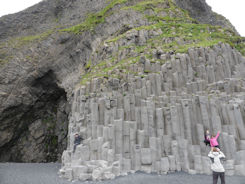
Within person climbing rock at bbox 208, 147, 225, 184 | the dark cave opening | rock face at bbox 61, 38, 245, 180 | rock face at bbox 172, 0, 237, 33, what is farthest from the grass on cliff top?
person climbing rock at bbox 208, 147, 225, 184

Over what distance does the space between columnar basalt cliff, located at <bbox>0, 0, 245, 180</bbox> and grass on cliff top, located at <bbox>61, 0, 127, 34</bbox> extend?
0.14 metres

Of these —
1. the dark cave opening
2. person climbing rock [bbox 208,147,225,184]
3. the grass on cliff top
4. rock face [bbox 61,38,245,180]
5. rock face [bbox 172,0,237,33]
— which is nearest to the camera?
person climbing rock [bbox 208,147,225,184]

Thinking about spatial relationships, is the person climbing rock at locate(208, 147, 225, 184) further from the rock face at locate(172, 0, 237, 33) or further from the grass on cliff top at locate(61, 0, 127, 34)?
the rock face at locate(172, 0, 237, 33)

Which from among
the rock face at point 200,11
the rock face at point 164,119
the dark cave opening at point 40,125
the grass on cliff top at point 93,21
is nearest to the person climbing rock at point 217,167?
the rock face at point 164,119

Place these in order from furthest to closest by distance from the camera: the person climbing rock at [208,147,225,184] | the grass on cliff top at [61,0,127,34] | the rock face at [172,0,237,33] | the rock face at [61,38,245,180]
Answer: the rock face at [172,0,237,33], the grass on cliff top at [61,0,127,34], the rock face at [61,38,245,180], the person climbing rock at [208,147,225,184]

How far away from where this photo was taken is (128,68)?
1227 centimetres

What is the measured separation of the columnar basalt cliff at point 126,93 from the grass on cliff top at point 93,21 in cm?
14

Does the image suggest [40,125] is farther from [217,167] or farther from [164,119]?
[217,167]

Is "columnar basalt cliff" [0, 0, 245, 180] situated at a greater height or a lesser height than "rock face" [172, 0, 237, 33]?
lesser

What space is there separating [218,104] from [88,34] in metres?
17.2

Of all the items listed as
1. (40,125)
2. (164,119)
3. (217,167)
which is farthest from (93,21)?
(217,167)

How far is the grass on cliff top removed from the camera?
71.4ft

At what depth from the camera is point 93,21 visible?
2234 centimetres

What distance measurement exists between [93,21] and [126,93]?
15500 millimetres
